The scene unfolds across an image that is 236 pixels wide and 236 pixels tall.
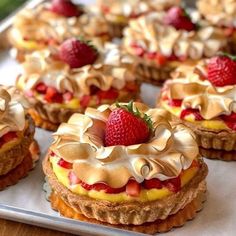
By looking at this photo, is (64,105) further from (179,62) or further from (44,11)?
(44,11)

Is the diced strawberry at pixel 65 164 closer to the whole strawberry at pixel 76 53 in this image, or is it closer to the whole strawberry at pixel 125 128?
the whole strawberry at pixel 125 128

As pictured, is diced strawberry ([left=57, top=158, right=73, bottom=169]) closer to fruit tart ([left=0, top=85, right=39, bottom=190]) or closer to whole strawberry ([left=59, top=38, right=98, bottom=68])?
fruit tart ([left=0, top=85, right=39, bottom=190])

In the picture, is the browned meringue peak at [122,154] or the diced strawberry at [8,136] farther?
the diced strawberry at [8,136]

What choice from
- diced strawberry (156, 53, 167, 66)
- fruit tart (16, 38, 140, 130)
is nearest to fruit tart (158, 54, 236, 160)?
fruit tart (16, 38, 140, 130)

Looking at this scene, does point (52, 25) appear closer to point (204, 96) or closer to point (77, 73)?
point (77, 73)

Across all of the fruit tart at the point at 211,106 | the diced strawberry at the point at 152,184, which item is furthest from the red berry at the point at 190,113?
the diced strawberry at the point at 152,184

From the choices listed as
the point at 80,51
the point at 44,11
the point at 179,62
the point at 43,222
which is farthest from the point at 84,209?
the point at 44,11
